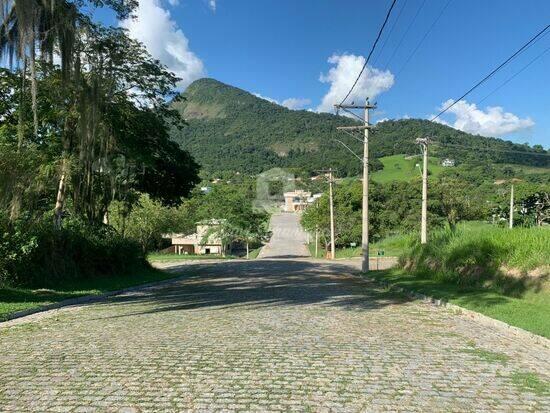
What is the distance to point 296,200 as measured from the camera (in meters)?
137

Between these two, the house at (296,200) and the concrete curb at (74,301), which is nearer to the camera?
the concrete curb at (74,301)

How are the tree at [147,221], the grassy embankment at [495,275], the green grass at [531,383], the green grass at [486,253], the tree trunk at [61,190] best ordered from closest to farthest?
the green grass at [531,383]
the grassy embankment at [495,275]
the green grass at [486,253]
the tree trunk at [61,190]
the tree at [147,221]

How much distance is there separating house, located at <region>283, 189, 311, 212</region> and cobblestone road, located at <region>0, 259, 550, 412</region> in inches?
4119

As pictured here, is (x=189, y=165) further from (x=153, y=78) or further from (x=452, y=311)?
(x=452, y=311)

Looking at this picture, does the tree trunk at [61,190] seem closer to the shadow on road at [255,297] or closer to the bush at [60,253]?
the bush at [60,253]

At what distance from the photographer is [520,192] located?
74.9 metres

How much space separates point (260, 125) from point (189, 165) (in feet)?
514

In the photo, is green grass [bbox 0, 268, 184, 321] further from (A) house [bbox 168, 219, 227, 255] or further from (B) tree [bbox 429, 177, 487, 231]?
(A) house [bbox 168, 219, 227, 255]

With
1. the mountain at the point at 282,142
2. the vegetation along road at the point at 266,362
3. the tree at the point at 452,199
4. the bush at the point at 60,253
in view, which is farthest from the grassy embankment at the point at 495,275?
the tree at the point at 452,199

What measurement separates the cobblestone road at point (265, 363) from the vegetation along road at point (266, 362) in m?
0.02

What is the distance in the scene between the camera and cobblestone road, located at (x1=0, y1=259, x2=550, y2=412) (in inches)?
211

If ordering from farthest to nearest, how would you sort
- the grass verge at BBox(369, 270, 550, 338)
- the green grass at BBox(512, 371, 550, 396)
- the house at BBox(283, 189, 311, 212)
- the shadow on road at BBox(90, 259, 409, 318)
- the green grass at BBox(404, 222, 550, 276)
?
the house at BBox(283, 189, 311, 212)
the green grass at BBox(404, 222, 550, 276)
the shadow on road at BBox(90, 259, 409, 318)
the grass verge at BBox(369, 270, 550, 338)
the green grass at BBox(512, 371, 550, 396)

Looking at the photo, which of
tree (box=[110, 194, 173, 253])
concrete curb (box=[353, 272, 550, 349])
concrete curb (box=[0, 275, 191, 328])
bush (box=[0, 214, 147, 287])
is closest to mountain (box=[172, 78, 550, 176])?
tree (box=[110, 194, 173, 253])

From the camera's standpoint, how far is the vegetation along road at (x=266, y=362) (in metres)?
5.37
